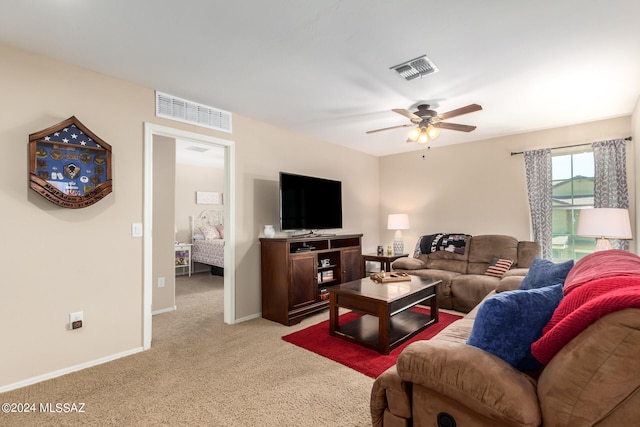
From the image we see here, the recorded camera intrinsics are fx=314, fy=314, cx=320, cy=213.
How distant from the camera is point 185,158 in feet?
22.2

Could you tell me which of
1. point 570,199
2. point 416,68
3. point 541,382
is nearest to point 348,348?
point 541,382

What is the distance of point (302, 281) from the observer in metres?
3.77

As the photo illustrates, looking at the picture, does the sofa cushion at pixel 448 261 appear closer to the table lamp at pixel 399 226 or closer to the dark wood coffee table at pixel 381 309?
the table lamp at pixel 399 226

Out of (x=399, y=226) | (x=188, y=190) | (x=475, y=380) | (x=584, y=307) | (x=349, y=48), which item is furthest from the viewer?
(x=188, y=190)

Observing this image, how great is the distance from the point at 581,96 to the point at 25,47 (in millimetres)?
4931

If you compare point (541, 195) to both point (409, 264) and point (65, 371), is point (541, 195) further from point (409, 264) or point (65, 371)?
point (65, 371)

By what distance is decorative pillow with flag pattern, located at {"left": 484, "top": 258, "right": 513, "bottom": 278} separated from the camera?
399 cm

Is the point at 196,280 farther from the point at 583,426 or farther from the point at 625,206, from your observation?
the point at 625,206

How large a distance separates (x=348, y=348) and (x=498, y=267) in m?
2.42

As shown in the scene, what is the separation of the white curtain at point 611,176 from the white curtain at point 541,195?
0.48 meters

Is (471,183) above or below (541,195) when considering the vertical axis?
above

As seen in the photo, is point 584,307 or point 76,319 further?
point 76,319

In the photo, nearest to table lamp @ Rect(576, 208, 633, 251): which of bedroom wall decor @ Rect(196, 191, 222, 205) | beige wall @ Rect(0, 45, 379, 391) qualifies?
beige wall @ Rect(0, 45, 379, 391)

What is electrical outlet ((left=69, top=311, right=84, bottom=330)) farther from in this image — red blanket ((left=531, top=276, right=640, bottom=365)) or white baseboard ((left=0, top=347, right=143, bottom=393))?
red blanket ((left=531, top=276, right=640, bottom=365))
